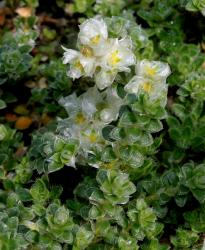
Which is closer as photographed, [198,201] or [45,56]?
[198,201]

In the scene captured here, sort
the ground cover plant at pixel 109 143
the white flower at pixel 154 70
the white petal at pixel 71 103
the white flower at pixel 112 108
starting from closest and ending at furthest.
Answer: the ground cover plant at pixel 109 143 → the white flower at pixel 154 70 → the white flower at pixel 112 108 → the white petal at pixel 71 103

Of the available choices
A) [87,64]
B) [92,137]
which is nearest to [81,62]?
[87,64]

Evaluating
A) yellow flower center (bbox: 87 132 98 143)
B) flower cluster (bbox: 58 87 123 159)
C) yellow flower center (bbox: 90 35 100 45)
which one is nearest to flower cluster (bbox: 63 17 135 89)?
yellow flower center (bbox: 90 35 100 45)

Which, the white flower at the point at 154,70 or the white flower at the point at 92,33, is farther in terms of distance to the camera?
the white flower at the point at 154,70

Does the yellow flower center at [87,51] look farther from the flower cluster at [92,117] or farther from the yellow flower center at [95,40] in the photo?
the flower cluster at [92,117]

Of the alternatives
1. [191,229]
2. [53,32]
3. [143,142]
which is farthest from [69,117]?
[53,32]

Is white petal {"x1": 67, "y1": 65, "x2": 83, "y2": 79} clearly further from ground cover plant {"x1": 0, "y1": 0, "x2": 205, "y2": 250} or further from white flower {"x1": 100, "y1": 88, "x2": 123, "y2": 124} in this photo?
white flower {"x1": 100, "y1": 88, "x2": 123, "y2": 124}

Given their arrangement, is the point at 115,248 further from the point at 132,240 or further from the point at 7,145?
the point at 7,145

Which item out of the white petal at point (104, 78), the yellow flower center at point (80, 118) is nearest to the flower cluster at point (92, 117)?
the yellow flower center at point (80, 118)

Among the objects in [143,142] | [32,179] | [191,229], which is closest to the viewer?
[143,142]
